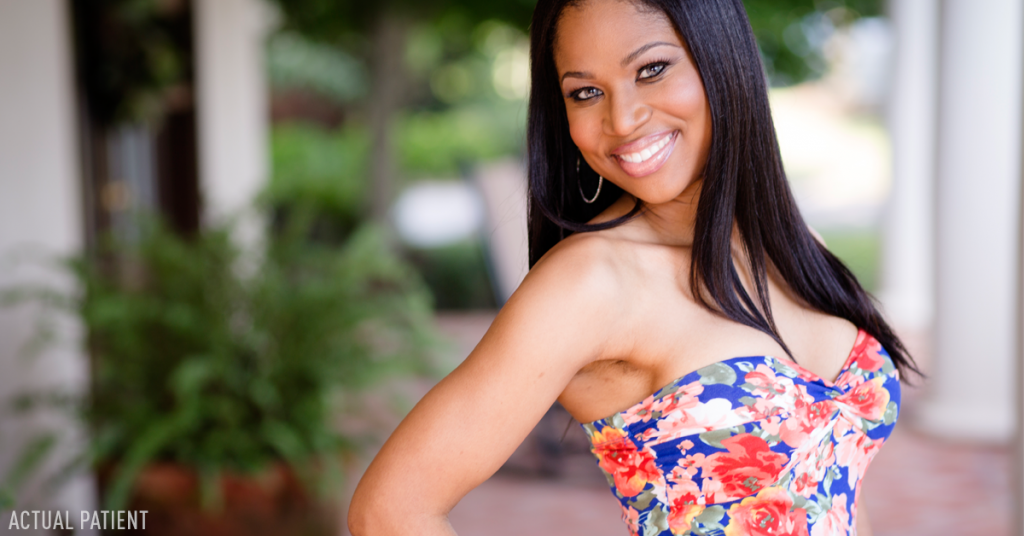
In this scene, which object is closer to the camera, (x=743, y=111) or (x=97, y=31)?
(x=743, y=111)

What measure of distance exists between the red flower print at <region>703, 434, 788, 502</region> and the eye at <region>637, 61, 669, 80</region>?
0.47 meters

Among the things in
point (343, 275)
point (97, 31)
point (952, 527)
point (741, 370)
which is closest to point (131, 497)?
point (343, 275)

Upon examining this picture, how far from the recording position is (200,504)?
109 inches

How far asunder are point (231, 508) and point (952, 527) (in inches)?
103

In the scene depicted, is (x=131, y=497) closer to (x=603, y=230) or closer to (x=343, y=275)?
(x=343, y=275)

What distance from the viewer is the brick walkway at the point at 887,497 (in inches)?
128

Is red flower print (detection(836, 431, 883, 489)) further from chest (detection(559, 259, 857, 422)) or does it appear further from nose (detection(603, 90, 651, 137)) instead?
nose (detection(603, 90, 651, 137))

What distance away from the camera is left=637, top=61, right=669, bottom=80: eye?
1.09 meters

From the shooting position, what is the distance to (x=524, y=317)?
3.30ft

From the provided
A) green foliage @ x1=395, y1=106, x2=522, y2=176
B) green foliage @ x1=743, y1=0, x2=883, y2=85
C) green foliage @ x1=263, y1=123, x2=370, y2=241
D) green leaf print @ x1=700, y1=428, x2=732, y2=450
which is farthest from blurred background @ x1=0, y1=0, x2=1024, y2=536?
green foliage @ x1=395, y1=106, x2=522, y2=176

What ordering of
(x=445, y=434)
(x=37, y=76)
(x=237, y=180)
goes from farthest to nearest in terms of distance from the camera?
1. (x=237, y=180)
2. (x=37, y=76)
3. (x=445, y=434)

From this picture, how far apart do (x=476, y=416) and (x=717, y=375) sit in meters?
0.32

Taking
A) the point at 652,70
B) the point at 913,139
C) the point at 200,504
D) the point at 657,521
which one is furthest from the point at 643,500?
the point at 913,139

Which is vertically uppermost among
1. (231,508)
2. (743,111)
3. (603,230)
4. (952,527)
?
(743,111)
